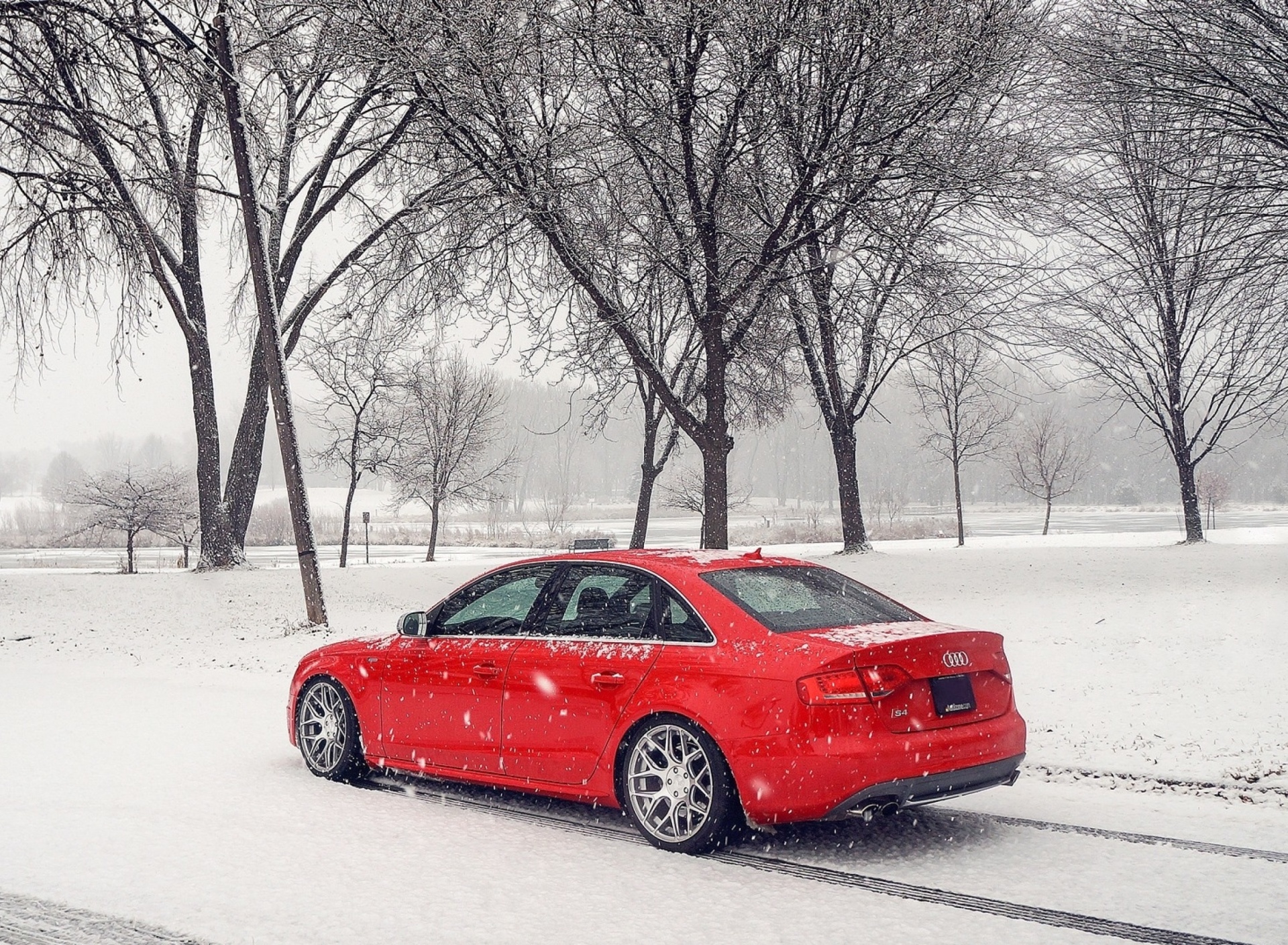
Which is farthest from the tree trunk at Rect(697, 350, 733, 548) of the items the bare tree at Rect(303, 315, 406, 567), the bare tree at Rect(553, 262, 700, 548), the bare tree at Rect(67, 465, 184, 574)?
the bare tree at Rect(67, 465, 184, 574)

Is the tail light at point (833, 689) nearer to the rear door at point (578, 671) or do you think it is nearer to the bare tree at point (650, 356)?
the rear door at point (578, 671)

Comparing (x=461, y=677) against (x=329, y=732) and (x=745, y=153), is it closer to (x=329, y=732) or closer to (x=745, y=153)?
(x=329, y=732)

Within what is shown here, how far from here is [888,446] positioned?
12588 cm

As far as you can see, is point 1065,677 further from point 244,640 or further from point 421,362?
point 421,362

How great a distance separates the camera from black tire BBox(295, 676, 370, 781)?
7.03m

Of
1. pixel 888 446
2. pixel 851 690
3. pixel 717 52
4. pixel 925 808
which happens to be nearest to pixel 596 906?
pixel 851 690

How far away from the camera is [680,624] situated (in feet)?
18.5

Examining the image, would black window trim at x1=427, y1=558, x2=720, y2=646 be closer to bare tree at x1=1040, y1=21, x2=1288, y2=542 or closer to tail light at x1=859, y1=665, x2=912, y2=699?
tail light at x1=859, y1=665, x2=912, y2=699

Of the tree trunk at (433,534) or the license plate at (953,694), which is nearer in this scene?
the license plate at (953,694)

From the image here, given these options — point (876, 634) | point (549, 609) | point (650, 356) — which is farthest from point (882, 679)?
point (650, 356)

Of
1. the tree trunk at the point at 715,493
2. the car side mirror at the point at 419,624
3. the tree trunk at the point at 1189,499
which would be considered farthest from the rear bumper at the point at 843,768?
the tree trunk at the point at 1189,499

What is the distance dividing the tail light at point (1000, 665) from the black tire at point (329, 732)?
3.83 metres

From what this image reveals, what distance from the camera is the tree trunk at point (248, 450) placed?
2425 cm

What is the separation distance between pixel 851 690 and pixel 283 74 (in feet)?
49.7
